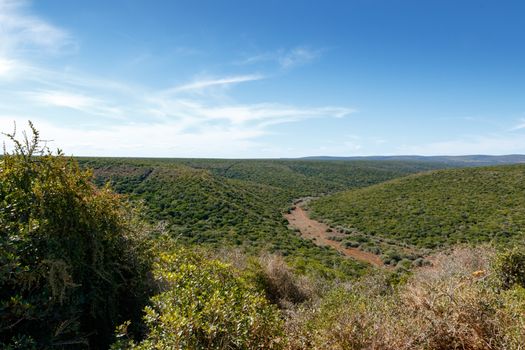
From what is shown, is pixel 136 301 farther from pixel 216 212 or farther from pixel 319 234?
pixel 319 234

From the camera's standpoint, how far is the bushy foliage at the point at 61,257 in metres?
5.06

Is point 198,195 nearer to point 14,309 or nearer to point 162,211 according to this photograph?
point 162,211

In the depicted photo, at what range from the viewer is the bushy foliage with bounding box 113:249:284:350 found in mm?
3996

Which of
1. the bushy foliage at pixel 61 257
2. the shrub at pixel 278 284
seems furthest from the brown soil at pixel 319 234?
the bushy foliage at pixel 61 257

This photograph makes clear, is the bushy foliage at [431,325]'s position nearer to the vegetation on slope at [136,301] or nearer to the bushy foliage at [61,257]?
the vegetation on slope at [136,301]

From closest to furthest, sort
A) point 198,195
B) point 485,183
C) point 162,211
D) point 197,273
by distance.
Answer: point 197,273
point 162,211
point 198,195
point 485,183

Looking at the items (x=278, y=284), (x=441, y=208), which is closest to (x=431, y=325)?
(x=278, y=284)

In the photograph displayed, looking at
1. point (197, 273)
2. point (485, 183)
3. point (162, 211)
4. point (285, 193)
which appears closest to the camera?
point (197, 273)

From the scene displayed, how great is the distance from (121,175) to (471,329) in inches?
1868

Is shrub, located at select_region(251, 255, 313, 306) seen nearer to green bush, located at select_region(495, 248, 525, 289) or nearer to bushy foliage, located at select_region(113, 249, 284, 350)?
bushy foliage, located at select_region(113, 249, 284, 350)

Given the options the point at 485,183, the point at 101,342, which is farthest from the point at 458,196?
the point at 101,342

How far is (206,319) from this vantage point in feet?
14.1

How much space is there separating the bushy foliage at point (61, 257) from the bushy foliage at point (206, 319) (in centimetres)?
149

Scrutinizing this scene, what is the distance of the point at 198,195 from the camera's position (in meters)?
39.3
